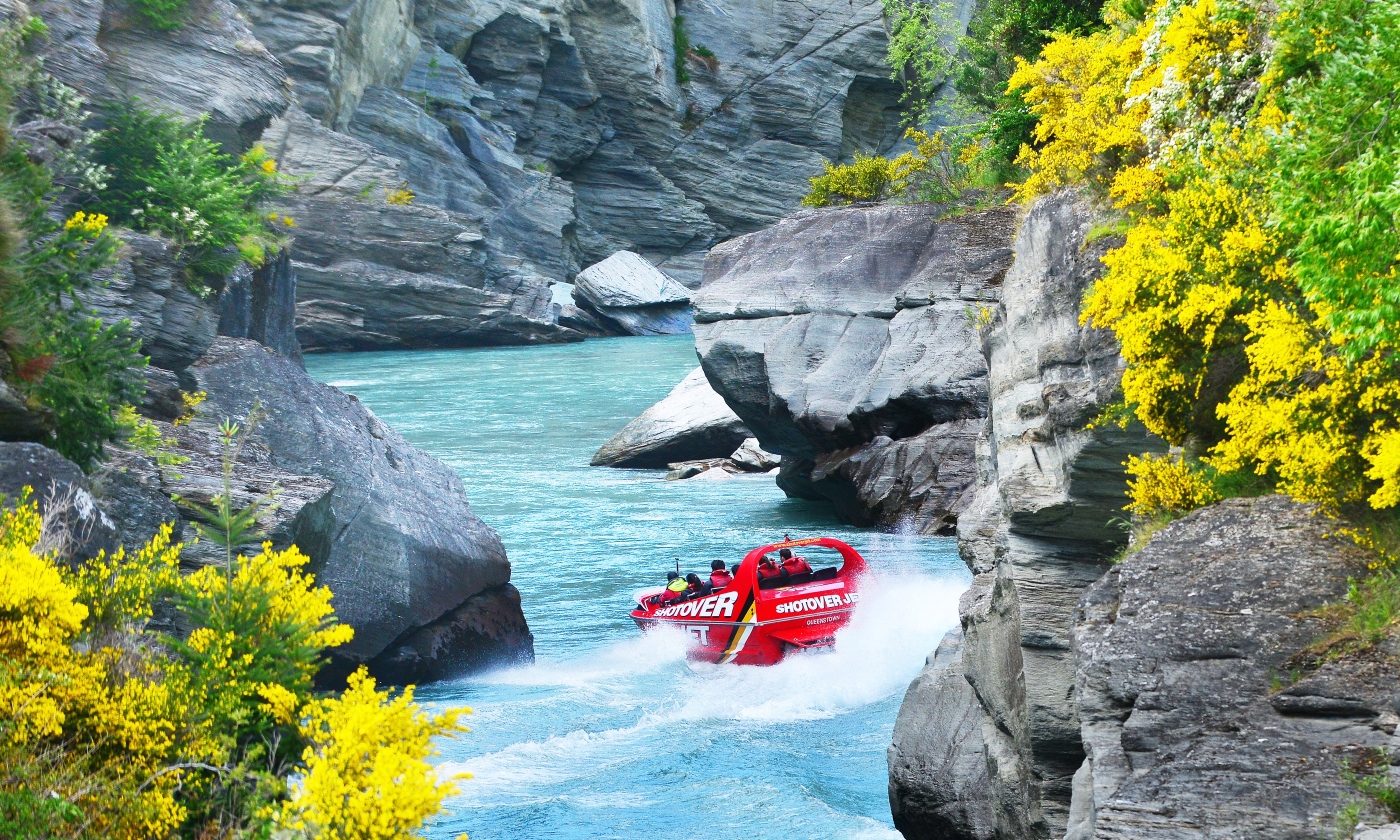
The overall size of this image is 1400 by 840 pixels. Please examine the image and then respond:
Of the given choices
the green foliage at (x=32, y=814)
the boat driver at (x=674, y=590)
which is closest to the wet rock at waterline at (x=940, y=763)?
the boat driver at (x=674, y=590)

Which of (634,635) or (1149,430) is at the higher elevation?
(1149,430)

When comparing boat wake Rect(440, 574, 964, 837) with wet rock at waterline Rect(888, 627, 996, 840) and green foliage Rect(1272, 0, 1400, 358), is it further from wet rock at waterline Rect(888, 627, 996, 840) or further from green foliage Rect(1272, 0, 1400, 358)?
green foliage Rect(1272, 0, 1400, 358)

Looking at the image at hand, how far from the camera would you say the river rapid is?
39.0ft

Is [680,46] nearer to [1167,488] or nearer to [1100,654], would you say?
[1167,488]

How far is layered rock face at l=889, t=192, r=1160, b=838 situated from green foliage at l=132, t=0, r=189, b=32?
17623mm

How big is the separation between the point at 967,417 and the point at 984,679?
45.6 feet

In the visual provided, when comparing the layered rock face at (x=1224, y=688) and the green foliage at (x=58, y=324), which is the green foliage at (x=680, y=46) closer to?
the green foliage at (x=58, y=324)

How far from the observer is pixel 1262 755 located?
17.4 feet

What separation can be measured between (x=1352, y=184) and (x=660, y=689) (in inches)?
491

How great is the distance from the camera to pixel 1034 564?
9273 millimetres

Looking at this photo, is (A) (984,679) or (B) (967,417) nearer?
(A) (984,679)

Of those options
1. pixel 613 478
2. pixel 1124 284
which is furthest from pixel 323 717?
pixel 613 478

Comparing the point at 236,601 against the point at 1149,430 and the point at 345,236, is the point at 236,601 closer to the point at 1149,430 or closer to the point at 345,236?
the point at 1149,430

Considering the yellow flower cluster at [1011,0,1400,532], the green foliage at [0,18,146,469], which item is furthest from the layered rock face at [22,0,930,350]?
the yellow flower cluster at [1011,0,1400,532]
